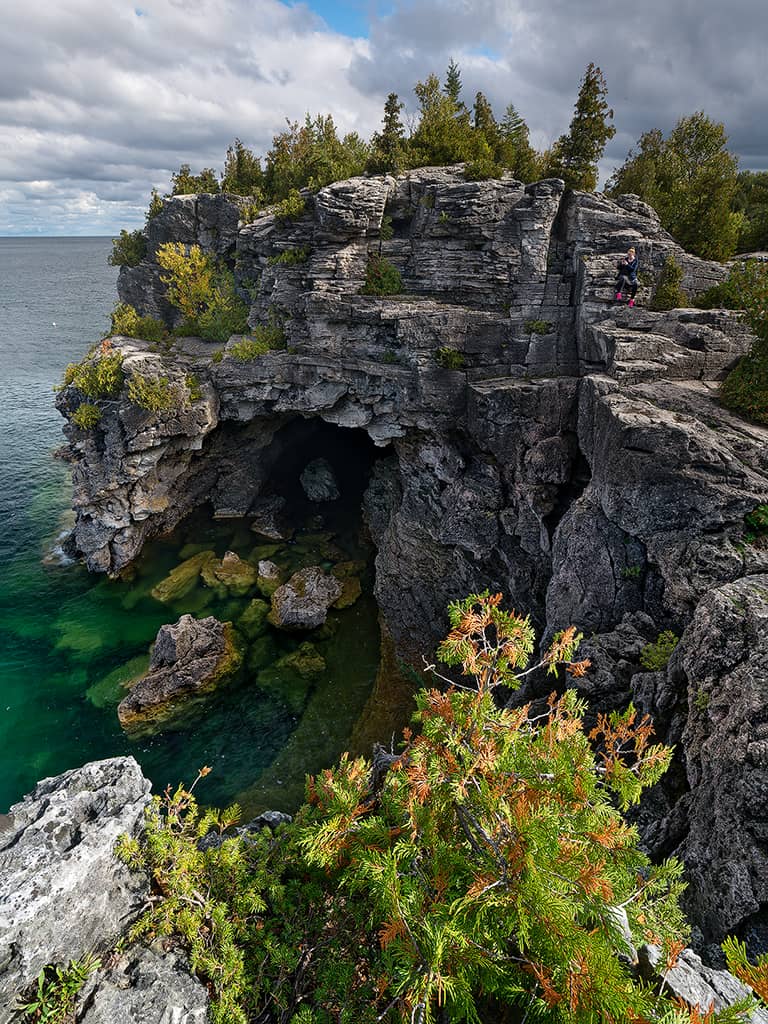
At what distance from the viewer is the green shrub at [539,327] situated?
22281mm

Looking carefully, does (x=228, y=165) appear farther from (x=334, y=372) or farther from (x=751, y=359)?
(x=751, y=359)

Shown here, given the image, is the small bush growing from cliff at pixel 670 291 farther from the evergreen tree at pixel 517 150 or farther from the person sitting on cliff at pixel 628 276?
the evergreen tree at pixel 517 150

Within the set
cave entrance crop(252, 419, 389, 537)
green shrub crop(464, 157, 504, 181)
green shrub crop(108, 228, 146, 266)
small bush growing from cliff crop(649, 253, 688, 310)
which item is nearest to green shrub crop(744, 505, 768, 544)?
small bush growing from cliff crop(649, 253, 688, 310)

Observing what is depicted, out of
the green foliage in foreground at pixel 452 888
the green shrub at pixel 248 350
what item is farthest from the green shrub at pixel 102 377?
the green foliage in foreground at pixel 452 888

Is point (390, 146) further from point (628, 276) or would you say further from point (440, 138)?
point (628, 276)

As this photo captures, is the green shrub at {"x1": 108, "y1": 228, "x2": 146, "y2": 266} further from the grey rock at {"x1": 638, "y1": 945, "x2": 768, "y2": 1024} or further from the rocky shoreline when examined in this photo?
the grey rock at {"x1": 638, "y1": 945, "x2": 768, "y2": 1024}

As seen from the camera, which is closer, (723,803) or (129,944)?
(129,944)

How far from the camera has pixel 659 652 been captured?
11.9m

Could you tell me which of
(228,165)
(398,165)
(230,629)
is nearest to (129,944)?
(230,629)

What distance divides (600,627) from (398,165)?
24.7 metres

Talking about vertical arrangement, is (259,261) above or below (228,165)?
below

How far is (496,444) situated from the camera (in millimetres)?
21609

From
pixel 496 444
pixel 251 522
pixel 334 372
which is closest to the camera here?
pixel 496 444

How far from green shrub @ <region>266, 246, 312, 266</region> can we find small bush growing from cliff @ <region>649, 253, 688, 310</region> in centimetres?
1753
